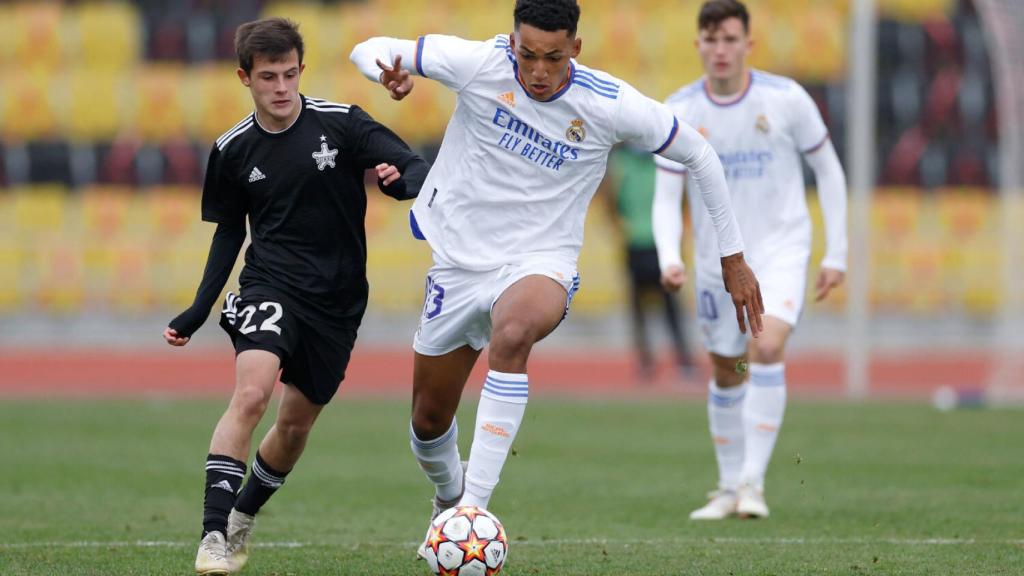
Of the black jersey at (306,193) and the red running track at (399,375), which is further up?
the black jersey at (306,193)

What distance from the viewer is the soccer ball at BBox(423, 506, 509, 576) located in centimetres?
509

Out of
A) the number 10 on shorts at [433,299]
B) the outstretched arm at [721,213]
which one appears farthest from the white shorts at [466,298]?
the outstretched arm at [721,213]

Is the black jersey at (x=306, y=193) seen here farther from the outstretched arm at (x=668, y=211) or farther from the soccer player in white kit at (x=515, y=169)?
the outstretched arm at (x=668, y=211)

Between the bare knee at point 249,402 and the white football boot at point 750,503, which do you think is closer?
the bare knee at point 249,402

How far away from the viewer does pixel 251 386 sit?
18.0 ft

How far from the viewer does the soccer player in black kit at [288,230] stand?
5.70 m

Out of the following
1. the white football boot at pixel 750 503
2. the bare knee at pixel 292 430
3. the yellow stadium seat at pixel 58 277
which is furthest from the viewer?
the yellow stadium seat at pixel 58 277

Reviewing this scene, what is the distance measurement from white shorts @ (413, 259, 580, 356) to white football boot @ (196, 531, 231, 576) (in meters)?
1.14

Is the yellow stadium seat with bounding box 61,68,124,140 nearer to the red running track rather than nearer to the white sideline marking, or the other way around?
the red running track

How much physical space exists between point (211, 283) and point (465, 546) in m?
1.53

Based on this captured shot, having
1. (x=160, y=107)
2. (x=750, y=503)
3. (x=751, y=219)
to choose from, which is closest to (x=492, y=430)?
(x=750, y=503)

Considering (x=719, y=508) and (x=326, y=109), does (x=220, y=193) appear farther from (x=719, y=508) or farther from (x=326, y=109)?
(x=719, y=508)

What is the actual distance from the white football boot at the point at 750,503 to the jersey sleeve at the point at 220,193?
302cm

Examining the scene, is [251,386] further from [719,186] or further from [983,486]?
[983,486]
